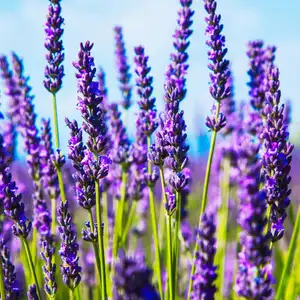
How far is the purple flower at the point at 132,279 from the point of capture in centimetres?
121

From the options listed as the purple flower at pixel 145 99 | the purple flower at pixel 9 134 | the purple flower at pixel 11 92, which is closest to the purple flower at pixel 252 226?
the purple flower at pixel 145 99

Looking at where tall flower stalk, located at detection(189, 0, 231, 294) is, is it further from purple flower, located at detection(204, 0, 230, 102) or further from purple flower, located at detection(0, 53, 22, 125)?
purple flower, located at detection(0, 53, 22, 125)

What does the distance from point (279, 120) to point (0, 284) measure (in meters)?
1.22

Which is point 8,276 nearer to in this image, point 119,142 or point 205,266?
point 205,266

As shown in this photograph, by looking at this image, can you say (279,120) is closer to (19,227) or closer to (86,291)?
(19,227)

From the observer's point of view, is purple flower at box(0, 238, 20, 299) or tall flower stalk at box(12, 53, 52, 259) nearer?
purple flower at box(0, 238, 20, 299)

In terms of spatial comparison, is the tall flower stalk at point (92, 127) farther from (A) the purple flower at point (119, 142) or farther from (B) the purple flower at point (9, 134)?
(B) the purple flower at point (9, 134)

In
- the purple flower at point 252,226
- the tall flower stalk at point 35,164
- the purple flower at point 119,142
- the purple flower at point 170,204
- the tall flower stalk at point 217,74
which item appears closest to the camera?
the purple flower at point 252,226

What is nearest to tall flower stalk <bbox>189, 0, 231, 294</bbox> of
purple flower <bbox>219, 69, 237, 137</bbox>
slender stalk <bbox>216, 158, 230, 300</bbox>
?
slender stalk <bbox>216, 158, 230, 300</bbox>

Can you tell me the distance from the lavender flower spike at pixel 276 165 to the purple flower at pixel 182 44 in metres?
0.88

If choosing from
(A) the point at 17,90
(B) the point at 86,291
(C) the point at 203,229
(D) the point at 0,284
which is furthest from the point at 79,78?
(B) the point at 86,291

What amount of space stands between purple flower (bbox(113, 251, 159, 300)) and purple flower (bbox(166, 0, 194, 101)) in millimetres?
1813

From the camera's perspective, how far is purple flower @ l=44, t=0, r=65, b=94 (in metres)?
2.74

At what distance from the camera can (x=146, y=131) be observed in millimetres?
2918
